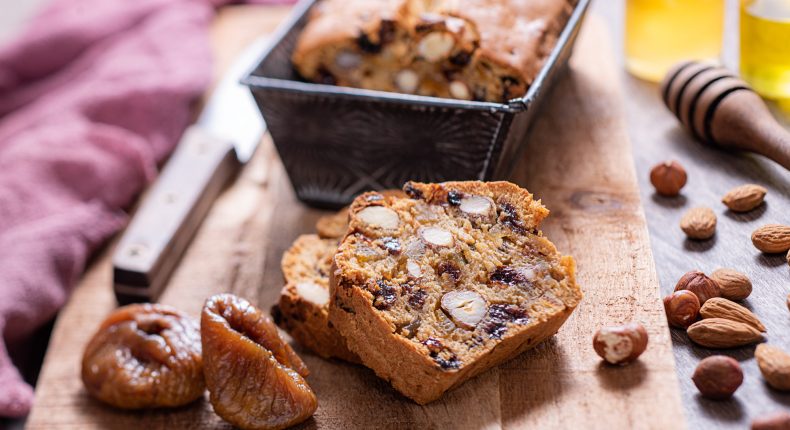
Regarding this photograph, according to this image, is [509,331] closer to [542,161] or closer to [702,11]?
[542,161]

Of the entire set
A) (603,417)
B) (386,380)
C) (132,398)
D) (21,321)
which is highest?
(603,417)

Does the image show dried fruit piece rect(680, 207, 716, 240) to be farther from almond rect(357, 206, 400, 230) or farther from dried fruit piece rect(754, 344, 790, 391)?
almond rect(357, 206, 400, 230)

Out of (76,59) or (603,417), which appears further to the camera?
(76,59)

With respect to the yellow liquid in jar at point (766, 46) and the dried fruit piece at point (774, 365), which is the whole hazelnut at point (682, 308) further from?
the yellow liquid in jar at point (766, 46)

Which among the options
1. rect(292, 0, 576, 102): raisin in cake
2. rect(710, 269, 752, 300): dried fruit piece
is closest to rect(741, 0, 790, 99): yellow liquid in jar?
rect(292, 0, 576, 102): raisin in cake

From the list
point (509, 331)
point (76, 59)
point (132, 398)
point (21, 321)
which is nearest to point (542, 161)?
point (509, 331)

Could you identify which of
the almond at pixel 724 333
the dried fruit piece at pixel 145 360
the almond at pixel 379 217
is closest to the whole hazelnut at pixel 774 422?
the almond at pixel 724 333

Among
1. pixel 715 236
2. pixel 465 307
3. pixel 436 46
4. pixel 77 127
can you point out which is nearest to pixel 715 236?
pixel 715 236
